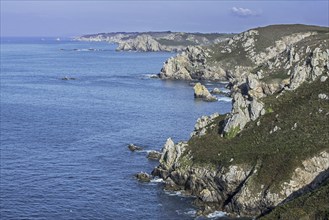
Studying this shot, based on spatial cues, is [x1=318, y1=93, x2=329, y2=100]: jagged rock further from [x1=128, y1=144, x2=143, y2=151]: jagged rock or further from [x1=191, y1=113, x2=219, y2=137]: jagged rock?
[x1=128, y1=144, x2=143, y2=151]: jagged rock

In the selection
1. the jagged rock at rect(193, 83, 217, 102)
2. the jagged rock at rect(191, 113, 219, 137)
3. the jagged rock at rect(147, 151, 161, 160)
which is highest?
the jagged rock at rect(191, 113, 219, 137)

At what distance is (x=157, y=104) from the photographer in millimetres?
170000

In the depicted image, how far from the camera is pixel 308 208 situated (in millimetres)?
61875

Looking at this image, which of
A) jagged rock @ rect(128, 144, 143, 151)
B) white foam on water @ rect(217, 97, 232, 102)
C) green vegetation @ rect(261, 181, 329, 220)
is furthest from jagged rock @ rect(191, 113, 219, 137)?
white foam on water @ rect(217, 97, 232, 102)

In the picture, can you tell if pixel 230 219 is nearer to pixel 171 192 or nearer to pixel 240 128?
pixel 171 192

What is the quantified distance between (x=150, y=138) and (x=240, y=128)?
118 feet

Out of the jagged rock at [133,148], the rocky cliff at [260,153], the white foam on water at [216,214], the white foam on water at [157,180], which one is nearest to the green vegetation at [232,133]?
the rocky cliff at [260,153]

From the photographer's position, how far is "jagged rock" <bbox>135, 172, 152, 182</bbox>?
91.0 meters

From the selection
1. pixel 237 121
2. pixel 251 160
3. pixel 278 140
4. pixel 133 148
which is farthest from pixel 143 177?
pixel 278 140

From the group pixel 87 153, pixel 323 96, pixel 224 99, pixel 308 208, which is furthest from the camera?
pixel 224 99

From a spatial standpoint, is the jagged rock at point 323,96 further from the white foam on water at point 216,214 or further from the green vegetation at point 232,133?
the white foam on water at point 216,214

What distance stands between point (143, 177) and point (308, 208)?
3672 cm

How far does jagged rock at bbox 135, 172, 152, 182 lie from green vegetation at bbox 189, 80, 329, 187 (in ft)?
31.6

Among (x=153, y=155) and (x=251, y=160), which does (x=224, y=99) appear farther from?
(x=251, y=160)
